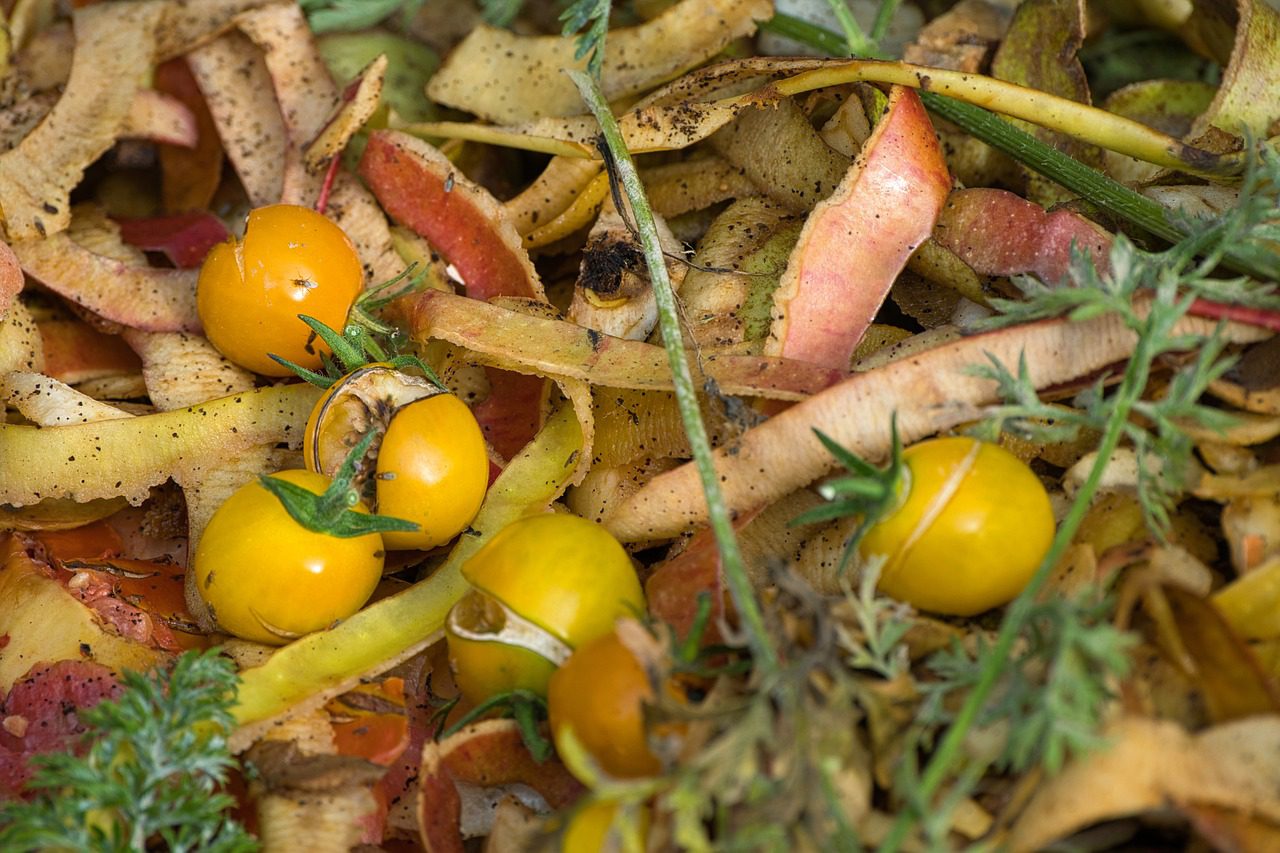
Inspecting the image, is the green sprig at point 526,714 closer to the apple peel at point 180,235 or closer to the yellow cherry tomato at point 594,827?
the yellow cherry tomato at point 594,827

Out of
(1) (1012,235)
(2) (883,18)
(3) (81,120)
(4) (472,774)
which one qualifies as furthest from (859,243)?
(3) (81,120)

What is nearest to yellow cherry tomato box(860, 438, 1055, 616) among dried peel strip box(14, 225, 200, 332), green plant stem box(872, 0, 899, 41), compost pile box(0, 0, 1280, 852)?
compost pile box(0, 0, 1280, 852)

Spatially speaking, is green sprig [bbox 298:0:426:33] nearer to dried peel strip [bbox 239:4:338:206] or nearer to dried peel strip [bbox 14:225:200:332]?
dried peel strip [bbox 239:4:338:206]

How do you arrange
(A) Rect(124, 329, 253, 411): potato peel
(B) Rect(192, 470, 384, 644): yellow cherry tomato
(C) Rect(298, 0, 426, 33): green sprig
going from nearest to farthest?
(B) Rect(192, 470, 384, 644): yellow cherry tomato
(A) Rect(124, 329, 253, 411): potato peel
(C) Rect(298, 0, 426, 33): green sprig

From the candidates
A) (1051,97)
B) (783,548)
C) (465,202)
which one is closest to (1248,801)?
(783,548)

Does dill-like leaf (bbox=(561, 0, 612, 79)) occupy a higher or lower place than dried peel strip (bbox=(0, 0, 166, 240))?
higher
